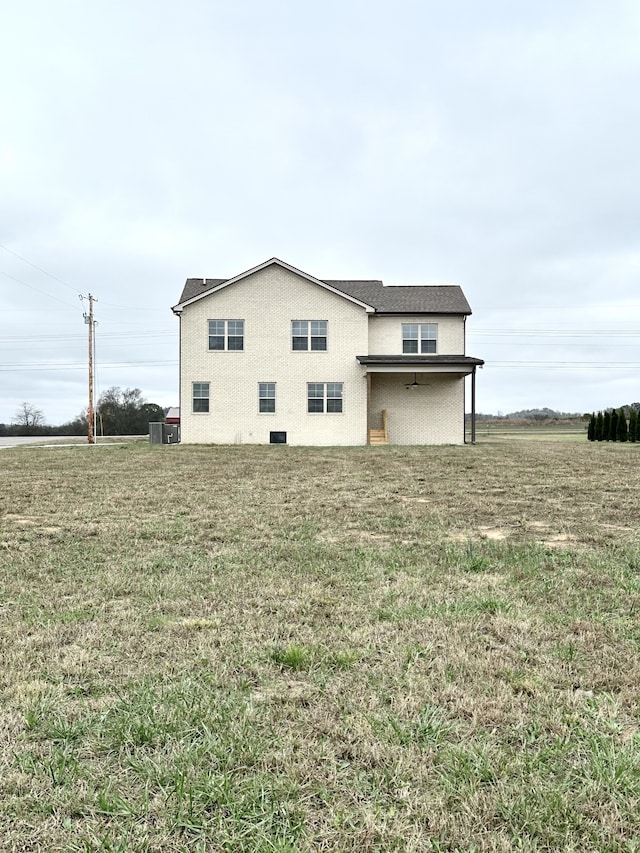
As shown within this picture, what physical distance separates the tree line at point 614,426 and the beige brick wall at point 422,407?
9.47 meters

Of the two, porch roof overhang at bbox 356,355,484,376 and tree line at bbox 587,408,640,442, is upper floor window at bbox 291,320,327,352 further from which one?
tree line at bbox 587,408,640,442

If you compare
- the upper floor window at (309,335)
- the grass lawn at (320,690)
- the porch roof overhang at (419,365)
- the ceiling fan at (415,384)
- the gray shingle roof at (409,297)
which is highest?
the gray shingle roof at (409,297)

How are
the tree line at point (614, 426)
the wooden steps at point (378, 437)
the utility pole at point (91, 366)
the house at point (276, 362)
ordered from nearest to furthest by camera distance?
the house at point (276, 362), the wooden steps at point (378, 437), the tree line at point (614, 426), the utility pole at point (91, 366)

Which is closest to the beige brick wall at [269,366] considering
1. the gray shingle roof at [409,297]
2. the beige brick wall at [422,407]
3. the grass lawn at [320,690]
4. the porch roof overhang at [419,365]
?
the porch roof overhang at [419,365]

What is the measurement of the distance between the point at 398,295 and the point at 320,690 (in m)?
23.5

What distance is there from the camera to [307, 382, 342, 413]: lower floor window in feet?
74.1

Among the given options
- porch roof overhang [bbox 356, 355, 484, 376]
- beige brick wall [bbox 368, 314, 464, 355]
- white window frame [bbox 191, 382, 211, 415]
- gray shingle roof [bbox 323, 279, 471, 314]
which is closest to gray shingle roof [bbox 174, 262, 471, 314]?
gray shingle roof [bbox 323, 279, 471, 314]

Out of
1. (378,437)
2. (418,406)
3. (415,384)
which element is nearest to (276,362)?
(378,437)

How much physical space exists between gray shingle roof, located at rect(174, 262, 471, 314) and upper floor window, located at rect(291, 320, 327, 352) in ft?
5.80

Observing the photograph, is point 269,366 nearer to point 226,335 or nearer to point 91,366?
point 226,335

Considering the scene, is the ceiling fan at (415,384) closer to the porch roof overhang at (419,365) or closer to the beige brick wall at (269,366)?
the porch roof overhang at (419,365)

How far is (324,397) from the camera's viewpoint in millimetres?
22578

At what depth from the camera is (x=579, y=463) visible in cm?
1340

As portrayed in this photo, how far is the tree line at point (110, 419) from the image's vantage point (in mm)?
46625
